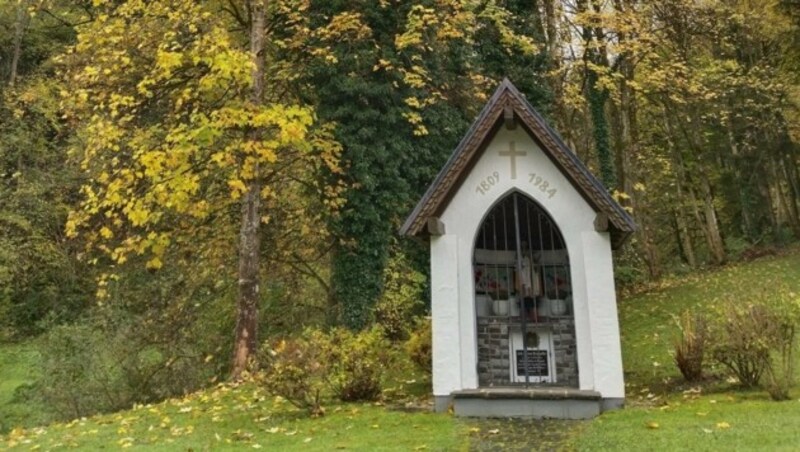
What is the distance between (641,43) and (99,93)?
1297 cm

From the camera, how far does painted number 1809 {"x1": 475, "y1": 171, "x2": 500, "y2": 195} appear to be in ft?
30.7

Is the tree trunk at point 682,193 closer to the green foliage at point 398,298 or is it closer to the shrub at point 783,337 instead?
the green foliage at point 398,298

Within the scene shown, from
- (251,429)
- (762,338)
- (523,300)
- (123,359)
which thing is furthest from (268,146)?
(762,338)

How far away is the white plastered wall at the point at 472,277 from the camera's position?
28.2ft

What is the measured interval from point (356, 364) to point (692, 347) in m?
5.12

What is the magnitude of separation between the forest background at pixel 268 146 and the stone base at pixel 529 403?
13.2 feet

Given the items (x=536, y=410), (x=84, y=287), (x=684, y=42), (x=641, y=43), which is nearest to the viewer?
(x=536, y=410)

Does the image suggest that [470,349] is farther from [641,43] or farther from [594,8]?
[594,8]

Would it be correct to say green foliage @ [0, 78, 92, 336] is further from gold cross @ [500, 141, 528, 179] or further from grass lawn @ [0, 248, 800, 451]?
gold cross @ [500, 141, 528, 179]

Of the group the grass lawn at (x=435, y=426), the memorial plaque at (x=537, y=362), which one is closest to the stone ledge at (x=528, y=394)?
the grass lawn at (x=435, y=426)

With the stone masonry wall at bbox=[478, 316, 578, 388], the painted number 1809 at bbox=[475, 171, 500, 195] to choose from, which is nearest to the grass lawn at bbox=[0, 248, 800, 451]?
the stone masonry wall at bbox=[478, 316, 578, 388]

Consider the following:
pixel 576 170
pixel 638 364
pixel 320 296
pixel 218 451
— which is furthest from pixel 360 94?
pixel 218 451

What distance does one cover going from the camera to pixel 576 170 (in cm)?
877

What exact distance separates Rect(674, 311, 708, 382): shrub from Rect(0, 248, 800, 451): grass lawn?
263 millimetres
